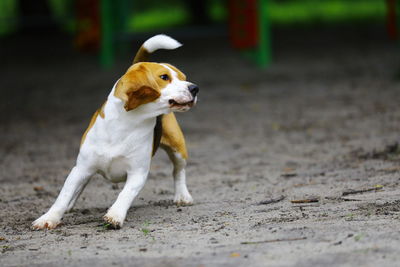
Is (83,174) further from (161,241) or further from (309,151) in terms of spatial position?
(309,151)

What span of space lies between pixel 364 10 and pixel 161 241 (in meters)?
22.6

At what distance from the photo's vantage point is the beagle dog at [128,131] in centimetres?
412

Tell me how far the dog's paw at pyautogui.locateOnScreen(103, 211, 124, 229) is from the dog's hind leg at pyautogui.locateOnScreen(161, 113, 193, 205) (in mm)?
745

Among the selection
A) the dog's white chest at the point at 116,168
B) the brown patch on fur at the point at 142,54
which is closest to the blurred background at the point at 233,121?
the dog's white chest at the point at 116,168

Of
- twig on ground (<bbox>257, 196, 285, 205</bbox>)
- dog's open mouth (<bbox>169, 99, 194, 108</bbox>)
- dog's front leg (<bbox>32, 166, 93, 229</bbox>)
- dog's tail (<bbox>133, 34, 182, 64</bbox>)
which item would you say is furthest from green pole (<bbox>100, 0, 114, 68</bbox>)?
dog's open mouth (<bbox>169, 99, 194, 108</bbox>)

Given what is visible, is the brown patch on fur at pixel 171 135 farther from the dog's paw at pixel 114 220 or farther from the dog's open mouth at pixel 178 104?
the dog's paw at pixel 114 220

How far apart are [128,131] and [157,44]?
608mm

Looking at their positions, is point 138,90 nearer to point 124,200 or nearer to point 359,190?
point 124,200

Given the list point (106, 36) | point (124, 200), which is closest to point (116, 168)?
point (124, 200)

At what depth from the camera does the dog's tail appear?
4402 millimetres

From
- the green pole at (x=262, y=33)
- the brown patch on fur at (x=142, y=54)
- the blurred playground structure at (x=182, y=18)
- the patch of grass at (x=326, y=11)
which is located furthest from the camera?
the patch of grass at (x=326, y=11)

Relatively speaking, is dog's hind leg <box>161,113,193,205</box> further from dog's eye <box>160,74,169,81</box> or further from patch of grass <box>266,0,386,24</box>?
patch of grass <box>266,0,386,24</box>

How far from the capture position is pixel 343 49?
50.2 feet

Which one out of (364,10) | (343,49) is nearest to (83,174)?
(343,49)
